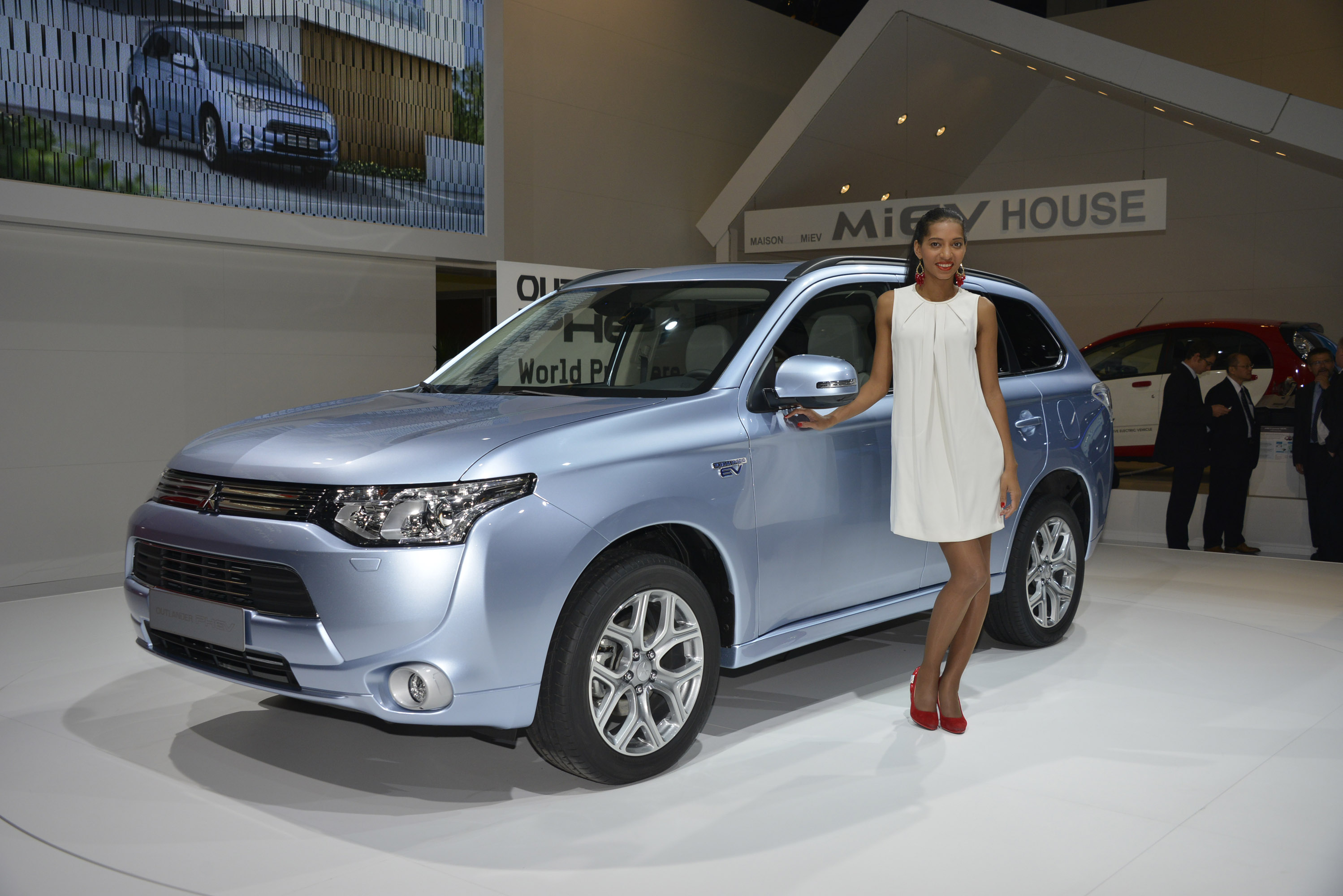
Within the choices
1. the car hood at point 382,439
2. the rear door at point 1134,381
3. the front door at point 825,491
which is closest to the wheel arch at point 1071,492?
the front door at point 825,491

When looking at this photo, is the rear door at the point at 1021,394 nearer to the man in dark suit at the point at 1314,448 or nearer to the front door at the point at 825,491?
the front door at the point at 825,491

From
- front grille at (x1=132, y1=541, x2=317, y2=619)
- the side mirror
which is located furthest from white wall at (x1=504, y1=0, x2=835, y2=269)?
front grille at (x1=132, y1=541, x2=317, y2=619)

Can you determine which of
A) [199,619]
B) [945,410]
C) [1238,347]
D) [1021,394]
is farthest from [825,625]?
[1238,347]

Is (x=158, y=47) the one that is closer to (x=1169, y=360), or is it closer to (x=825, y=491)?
(x=825, y=491)

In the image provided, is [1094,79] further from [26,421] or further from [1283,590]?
[26,421]

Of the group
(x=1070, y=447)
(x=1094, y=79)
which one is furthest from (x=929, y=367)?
(x=1094, y=79)

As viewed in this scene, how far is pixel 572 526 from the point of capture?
3365 millimetres

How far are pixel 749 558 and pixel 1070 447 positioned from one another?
7.43 feet

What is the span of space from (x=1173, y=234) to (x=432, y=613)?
51.9ft

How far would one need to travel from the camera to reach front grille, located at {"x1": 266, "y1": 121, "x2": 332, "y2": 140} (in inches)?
316

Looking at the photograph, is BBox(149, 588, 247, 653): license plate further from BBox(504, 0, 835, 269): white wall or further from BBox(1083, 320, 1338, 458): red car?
BBox(1083, 320, 1338, 458): red car

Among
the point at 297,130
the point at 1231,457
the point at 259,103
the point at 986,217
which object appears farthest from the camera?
the point at 986,217

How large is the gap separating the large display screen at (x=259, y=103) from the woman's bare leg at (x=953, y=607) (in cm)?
561

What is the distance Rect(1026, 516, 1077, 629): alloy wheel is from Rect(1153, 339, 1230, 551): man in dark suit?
448 cm
